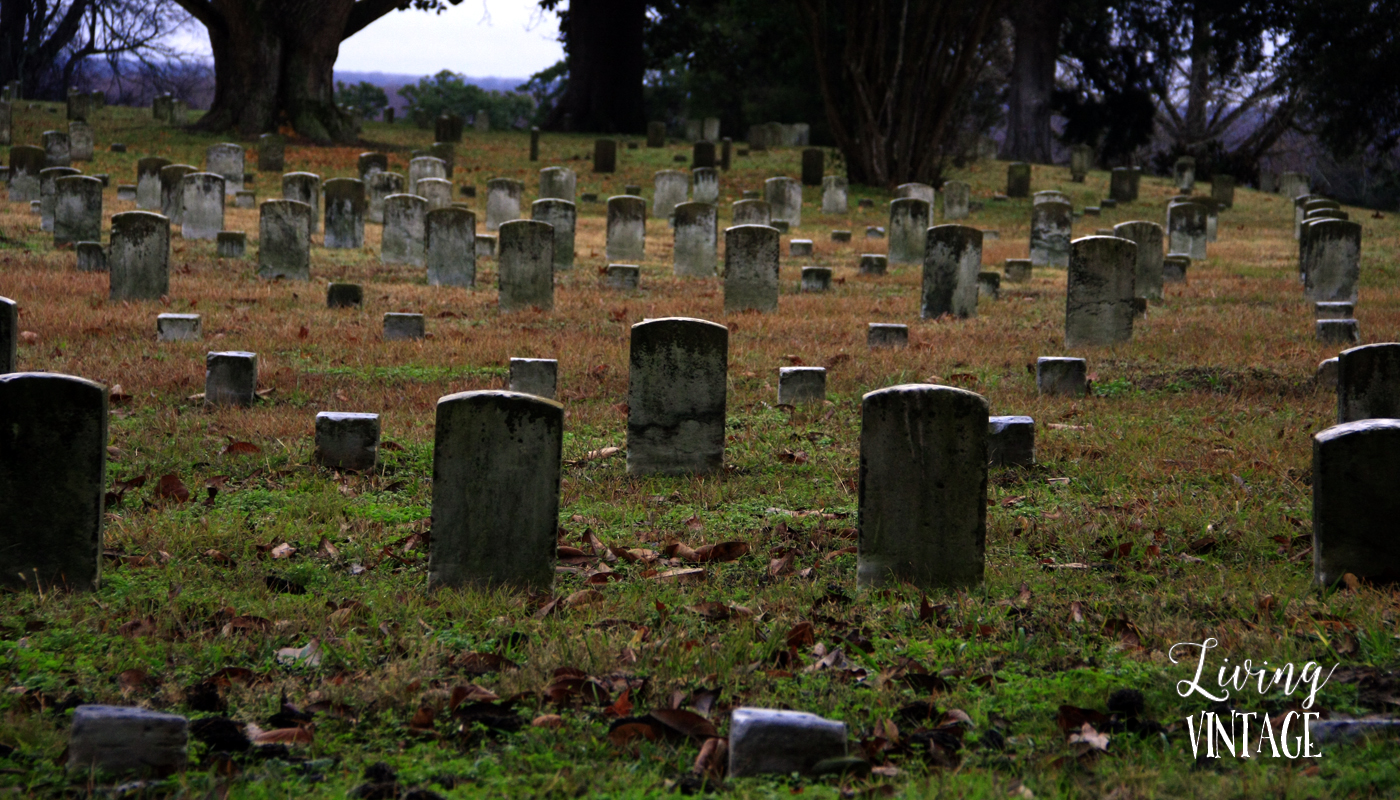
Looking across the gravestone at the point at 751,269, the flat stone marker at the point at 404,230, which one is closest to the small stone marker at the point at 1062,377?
the gravestone at the point at 751,269

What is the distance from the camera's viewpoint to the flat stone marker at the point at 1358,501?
4809 millimetres

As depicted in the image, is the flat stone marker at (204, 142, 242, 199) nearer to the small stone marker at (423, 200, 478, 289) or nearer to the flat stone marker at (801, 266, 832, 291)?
→ the small stone marker at (423, 200, 478, 289)

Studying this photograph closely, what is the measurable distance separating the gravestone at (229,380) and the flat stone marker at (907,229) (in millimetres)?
12660

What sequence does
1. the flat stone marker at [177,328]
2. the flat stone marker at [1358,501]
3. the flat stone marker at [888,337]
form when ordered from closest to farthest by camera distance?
the flat stone marker at [1358,501] < the flat stone marker at [177,328] < the flat stone marker at [888,337]

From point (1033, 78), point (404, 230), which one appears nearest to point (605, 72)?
point (1033, 78)

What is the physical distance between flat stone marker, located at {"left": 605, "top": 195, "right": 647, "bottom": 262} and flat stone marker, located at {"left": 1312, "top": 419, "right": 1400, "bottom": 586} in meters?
14.7

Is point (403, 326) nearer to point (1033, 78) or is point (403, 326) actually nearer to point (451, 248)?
point (451, 248)

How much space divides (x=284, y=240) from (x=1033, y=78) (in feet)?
111

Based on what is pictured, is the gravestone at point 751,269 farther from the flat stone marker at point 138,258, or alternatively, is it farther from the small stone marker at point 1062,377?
the flat stone marker at point 138,258

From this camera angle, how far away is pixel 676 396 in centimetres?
705

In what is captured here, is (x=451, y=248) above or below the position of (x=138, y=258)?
above

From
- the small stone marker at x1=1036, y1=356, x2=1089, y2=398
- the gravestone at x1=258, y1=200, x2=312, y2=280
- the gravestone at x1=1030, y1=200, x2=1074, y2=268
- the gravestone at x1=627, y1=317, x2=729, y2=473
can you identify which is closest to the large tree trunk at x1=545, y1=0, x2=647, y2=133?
the gravestone at x1=1030, y1=200, x2=1074, y2=268

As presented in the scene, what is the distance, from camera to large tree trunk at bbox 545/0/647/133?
1625 inches

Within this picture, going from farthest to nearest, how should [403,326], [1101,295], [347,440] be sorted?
[1101,295] < [403,326] < [347,440]
